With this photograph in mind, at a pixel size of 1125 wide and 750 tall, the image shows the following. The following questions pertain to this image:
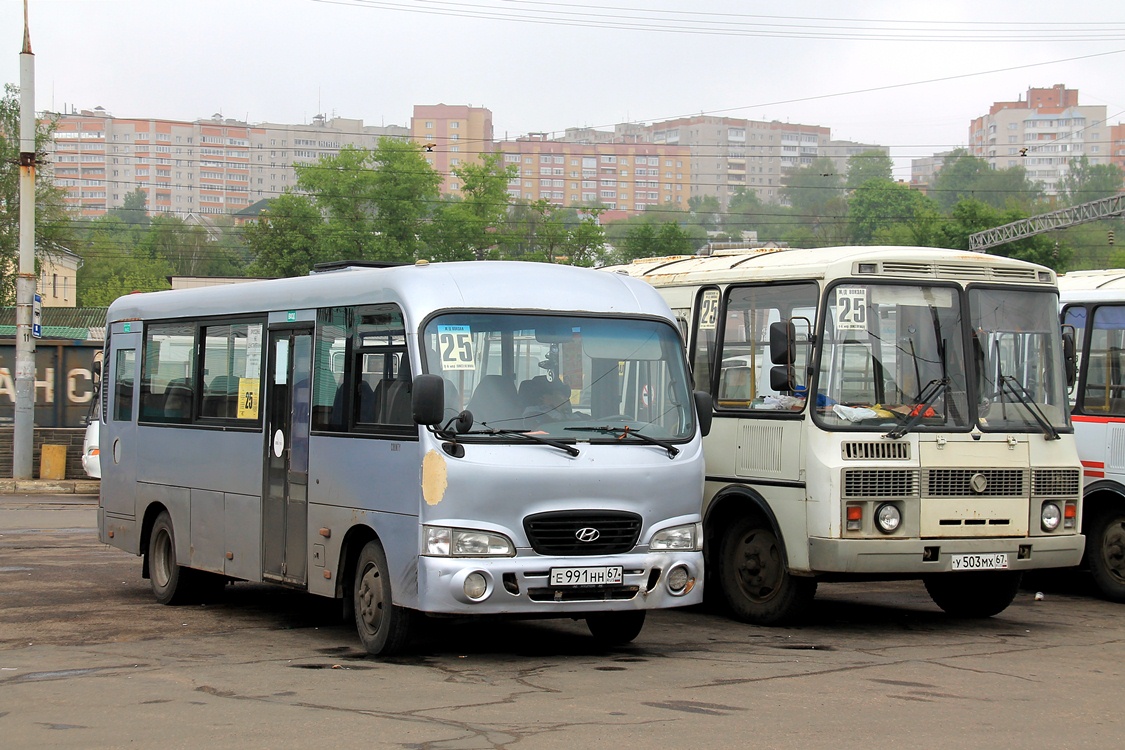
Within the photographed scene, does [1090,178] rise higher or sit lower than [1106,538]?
higher

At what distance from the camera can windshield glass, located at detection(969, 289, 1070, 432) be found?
1155cm

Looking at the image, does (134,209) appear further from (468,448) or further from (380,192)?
(468,448)

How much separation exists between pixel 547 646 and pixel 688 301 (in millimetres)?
3796

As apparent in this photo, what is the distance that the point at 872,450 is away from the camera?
11.0m

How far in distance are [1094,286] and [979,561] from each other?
4.35m

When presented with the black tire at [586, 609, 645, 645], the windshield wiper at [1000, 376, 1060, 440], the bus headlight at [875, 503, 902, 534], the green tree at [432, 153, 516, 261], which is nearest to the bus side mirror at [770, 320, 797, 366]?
the bus headlight at [875, 503, 902, 534]

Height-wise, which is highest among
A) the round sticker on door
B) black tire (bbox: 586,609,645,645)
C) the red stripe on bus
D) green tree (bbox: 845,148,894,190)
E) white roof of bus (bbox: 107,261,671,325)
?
green tree (bbox: 845,148,894,190)

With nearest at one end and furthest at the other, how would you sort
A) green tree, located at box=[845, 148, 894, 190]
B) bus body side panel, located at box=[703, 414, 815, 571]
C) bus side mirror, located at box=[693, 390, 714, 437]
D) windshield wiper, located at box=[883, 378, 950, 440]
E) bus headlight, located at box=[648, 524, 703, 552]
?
bus headlight, located at box=[648, 524, 703, 552] → bus side mirror, located at box=[693, 390, 714, 437] → windshield wiper, located at box=[883, 378, 950, 440] → bus body side panel, located at box=[703, 414, 815, 571] → green tree, located at box=[845, 148, 894, 190]

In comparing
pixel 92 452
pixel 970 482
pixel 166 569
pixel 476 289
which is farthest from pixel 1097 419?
pixel 92 452

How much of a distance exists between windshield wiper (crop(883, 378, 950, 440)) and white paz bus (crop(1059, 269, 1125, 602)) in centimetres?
264

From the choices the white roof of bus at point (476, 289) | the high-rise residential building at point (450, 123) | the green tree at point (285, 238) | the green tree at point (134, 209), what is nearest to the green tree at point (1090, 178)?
the high-rise residential building at point (450, 123)

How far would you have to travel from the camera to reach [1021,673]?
9.59 meters

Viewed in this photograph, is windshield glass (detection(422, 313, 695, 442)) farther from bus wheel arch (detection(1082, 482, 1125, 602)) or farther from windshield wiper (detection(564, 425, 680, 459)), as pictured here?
bus wheel arch (detection(1082, 482, 1125, 602))

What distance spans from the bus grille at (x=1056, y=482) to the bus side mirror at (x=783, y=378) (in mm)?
2069
